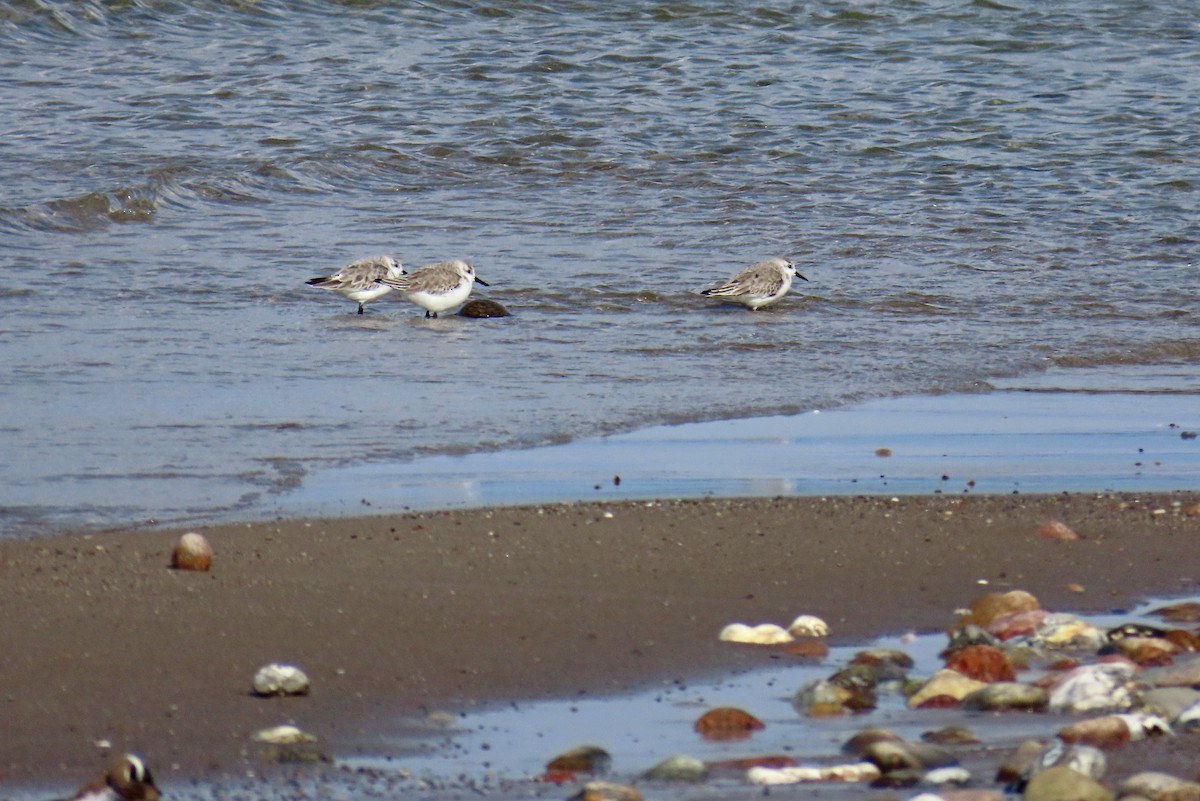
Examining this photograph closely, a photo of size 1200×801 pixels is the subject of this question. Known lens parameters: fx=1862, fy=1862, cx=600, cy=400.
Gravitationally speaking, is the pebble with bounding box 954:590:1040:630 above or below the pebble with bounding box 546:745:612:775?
above

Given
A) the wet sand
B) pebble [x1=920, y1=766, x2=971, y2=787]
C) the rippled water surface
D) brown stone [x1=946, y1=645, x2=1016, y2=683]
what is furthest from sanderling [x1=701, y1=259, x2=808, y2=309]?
pebble [x1=920, y1=766, x2=971, y2=787]

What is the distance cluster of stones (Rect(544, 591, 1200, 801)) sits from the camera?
3.32m

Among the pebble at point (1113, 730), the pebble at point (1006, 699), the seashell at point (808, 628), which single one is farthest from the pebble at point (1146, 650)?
the seashell at point (808, 628)

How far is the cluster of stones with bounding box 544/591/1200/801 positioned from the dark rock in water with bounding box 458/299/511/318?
5.22 meters

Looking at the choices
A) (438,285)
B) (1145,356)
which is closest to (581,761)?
(1145,356)

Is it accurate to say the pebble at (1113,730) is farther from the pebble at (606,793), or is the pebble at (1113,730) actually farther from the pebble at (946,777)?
the pebble at (606,793)

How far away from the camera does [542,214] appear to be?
13.0 meters

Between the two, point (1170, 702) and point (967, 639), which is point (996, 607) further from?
point (1170, 702)

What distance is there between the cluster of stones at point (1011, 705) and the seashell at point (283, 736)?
1.71ft

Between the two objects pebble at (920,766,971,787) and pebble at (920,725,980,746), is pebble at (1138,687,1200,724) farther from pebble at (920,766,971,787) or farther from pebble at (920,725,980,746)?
pebble at (920,766,971,787)

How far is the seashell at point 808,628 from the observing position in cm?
452

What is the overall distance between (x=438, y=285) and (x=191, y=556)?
5046 mm

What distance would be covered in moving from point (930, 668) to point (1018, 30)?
59.3 feet

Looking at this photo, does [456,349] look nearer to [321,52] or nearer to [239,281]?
[239,281]
